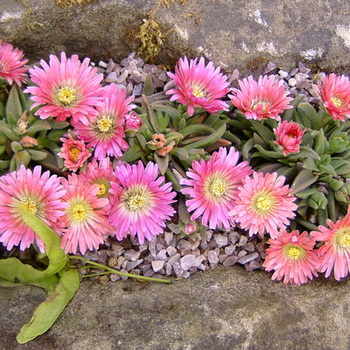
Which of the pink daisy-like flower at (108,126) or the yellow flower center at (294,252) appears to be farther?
the yellow flower center at (294,252)

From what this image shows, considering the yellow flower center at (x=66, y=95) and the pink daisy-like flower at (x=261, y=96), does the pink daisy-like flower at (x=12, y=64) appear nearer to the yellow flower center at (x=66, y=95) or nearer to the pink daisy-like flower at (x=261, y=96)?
the yellow flower center at (x=66, y=95)

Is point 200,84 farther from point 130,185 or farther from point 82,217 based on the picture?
point 82,217

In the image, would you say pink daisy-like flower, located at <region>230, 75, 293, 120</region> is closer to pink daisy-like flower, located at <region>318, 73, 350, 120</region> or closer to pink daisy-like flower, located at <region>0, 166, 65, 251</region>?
pink daisy-like flower, located at <region>318, 73, 350, 120</region>

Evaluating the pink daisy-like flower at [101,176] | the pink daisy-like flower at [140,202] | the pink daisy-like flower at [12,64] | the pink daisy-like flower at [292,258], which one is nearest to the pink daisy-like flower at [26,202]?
the pink daisy-like flower at [101,176]

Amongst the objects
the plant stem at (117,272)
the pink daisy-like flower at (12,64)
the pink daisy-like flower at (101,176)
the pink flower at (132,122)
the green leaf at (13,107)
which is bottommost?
the plant stem at (117,272)

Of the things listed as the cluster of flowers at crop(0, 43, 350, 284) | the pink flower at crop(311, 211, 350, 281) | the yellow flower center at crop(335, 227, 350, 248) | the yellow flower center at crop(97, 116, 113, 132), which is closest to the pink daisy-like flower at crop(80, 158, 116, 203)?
the cluster of flowers at crop(0, 43, 350, 284)

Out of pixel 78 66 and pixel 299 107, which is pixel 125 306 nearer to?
pixel 78 66
